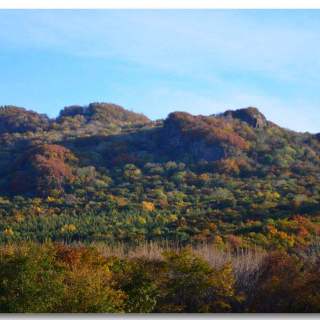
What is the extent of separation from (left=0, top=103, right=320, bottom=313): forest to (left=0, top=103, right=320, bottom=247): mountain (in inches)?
3.2

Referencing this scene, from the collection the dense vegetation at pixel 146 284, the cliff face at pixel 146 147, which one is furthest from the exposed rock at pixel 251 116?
the dense vegetation at pixel 146 284

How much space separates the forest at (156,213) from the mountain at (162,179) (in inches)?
3.2

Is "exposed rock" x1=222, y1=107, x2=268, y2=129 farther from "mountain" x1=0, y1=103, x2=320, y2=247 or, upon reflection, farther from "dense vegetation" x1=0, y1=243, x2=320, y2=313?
"dense vegetation" x1=0, y1=243, x2=320, y2=313

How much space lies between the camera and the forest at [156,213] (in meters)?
12.0

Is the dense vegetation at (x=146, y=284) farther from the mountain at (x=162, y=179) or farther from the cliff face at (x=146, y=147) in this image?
the cliff face at (x=146, y=147)

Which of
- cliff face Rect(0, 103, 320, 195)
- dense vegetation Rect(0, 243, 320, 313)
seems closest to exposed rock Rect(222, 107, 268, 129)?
cliff face Rect(0, 103, 320, 195)

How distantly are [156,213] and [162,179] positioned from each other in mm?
6415

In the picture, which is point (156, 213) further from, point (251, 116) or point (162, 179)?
point (251, 116)

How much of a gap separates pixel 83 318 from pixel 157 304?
98.1 inches

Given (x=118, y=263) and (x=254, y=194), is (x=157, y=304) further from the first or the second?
(x=254, y=194)

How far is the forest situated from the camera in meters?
12.0

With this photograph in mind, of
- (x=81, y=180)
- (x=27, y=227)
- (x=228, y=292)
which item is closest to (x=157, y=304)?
(x=228, y=292)

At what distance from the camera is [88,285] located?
10.9m
